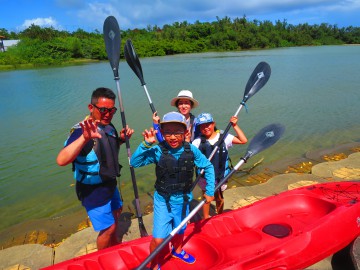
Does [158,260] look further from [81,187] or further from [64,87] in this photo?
[64,87]

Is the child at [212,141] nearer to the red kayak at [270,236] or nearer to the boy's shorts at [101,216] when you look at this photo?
the red kayak at [270,236]

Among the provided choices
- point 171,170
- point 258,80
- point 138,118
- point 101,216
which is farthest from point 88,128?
point 138,118

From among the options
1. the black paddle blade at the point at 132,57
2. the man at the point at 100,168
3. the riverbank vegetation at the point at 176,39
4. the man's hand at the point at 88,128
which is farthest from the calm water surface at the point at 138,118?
the riverbank vegetation at the point at 176,39

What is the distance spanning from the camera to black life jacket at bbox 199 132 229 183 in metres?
3.21

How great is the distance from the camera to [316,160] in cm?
636

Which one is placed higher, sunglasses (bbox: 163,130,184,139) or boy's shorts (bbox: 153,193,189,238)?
sunglasses (bbox: 163,130,184,139)

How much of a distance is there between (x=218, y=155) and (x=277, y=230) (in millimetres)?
987

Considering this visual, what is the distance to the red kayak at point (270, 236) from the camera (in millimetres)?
2637

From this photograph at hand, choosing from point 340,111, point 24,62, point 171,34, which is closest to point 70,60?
point 24,62

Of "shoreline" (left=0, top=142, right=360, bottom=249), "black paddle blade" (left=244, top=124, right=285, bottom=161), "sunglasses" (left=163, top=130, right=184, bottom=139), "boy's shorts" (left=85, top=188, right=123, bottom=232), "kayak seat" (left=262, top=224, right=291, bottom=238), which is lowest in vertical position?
"shoreline" (left=0, top=142, right=360, bottom=249)

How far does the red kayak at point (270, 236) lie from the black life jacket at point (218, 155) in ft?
1.52

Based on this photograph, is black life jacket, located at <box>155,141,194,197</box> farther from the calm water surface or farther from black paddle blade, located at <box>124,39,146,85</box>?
the calm water surface

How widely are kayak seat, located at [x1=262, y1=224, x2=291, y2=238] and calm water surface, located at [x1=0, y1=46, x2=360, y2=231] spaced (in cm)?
249

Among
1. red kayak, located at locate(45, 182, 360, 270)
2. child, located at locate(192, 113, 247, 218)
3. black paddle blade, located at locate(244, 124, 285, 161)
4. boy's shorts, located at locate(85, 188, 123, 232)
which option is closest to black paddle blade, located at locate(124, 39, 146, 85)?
child, located at locate(192, 113, 247, 218)
